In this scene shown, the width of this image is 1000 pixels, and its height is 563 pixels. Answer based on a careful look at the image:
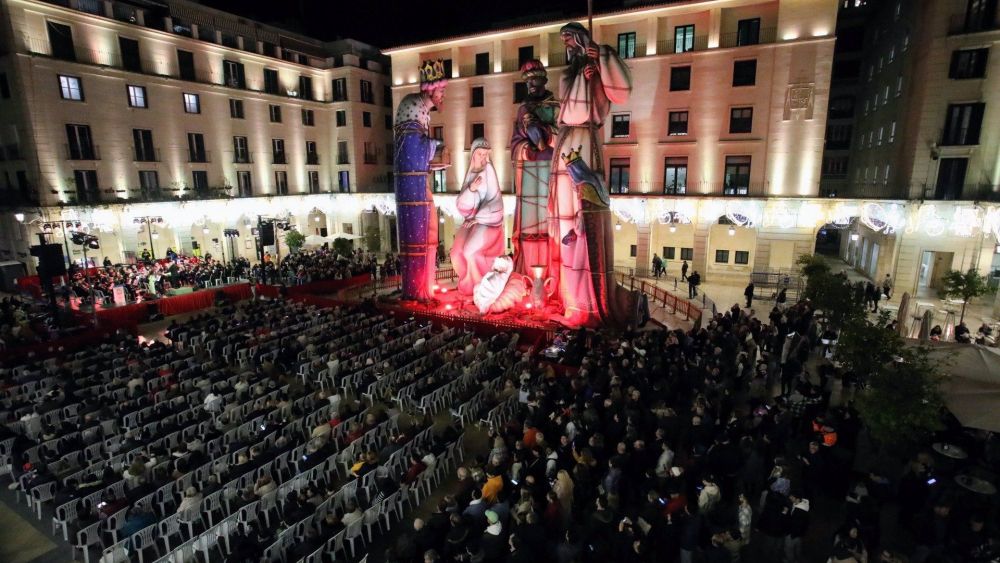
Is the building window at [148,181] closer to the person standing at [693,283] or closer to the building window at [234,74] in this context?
the building window at [234,74]

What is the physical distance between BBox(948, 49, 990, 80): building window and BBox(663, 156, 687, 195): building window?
1186 cm

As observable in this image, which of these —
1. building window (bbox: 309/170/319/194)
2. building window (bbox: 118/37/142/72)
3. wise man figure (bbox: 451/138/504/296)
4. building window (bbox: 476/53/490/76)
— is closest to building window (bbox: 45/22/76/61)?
building window (bbox: 118/37/142/72)

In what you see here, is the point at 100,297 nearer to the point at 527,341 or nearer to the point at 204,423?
the point at 204,423

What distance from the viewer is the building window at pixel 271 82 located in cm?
3825

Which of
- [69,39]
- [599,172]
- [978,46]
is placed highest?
[69,39]

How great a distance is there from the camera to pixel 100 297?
24.4 m

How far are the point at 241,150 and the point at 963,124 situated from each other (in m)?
40.9

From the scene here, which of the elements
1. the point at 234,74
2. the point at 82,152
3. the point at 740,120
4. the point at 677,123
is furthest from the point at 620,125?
the point at 82,152

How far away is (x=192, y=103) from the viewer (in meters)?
33.8

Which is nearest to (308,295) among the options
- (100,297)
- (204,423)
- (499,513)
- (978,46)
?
(100,297)

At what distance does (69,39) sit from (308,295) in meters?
19.5

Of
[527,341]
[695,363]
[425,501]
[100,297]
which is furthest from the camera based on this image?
[100,297]

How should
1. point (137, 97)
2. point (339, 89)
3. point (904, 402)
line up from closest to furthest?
1. point (904, 402)
2. point (137, 97)
3. point (339, 89)

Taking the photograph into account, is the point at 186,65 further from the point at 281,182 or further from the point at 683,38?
the point at 683,38
